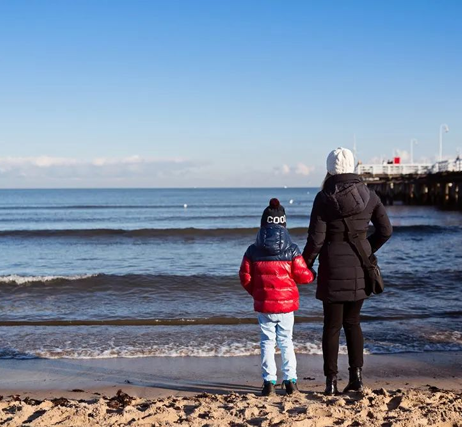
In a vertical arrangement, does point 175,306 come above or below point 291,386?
below

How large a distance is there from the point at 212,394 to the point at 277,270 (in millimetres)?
1232

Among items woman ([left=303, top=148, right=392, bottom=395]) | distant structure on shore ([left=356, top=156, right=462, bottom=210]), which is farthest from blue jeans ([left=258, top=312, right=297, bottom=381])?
distant structure on shore ([left=356, top=156, right=462, bottom=210])

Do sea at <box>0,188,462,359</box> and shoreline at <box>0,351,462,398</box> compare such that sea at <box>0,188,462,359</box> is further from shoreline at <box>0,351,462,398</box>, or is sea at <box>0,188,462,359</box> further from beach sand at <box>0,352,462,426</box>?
beach sand at <box>0,352,462,426</box>

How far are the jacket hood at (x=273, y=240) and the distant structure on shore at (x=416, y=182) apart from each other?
37427 millimetres

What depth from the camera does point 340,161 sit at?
430 cm

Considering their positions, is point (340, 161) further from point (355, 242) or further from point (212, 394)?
point (212, 394)

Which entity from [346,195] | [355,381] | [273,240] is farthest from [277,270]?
[355,381]

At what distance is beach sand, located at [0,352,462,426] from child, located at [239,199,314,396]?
1.76 feet

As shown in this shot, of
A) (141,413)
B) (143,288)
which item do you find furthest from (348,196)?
(143,288)

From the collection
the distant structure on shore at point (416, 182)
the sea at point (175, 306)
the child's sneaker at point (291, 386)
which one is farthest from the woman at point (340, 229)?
the distant structure on shore at point (416, 182)

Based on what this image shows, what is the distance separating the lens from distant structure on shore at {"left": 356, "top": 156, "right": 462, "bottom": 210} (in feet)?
134

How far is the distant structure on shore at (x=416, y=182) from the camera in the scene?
40719mm

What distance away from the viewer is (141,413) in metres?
4.03

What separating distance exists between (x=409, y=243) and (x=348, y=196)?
55.4 feet
